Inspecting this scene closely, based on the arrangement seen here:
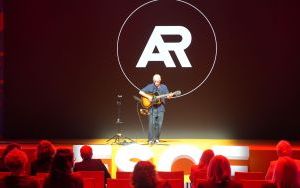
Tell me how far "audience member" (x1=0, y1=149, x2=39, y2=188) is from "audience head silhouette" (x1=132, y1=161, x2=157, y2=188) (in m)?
0.77

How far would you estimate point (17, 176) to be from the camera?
3902 mm

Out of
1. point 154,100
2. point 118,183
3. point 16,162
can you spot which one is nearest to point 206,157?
point 118,183

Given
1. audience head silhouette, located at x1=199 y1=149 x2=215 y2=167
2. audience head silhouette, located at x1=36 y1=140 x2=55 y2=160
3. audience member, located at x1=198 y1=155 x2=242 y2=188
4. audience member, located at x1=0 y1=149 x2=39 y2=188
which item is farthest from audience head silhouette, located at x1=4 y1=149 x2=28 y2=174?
audience head silhouette, located at x1=199 y1=149 x2=215 y2=167

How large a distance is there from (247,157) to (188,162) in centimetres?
108

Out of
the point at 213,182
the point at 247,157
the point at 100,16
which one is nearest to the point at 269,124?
the point at 247,157

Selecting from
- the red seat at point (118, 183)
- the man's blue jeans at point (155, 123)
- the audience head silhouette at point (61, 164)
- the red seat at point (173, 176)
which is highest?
the man's blue jeans at point (155, 123)

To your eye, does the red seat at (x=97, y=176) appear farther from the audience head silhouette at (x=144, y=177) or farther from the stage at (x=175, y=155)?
the stage at (x=175, y=155)

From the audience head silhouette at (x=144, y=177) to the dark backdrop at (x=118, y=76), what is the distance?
8348 mm

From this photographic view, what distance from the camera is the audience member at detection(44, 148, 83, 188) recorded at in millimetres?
3885

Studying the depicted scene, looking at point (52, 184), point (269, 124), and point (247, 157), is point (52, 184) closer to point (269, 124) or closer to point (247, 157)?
point (247, 157)

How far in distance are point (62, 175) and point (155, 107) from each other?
686cm

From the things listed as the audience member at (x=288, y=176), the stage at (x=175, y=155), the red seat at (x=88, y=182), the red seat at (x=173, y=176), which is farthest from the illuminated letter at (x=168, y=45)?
the audience member at (x=288, y=176)

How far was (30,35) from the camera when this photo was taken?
39.7ft

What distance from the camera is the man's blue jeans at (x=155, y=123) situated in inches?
424
